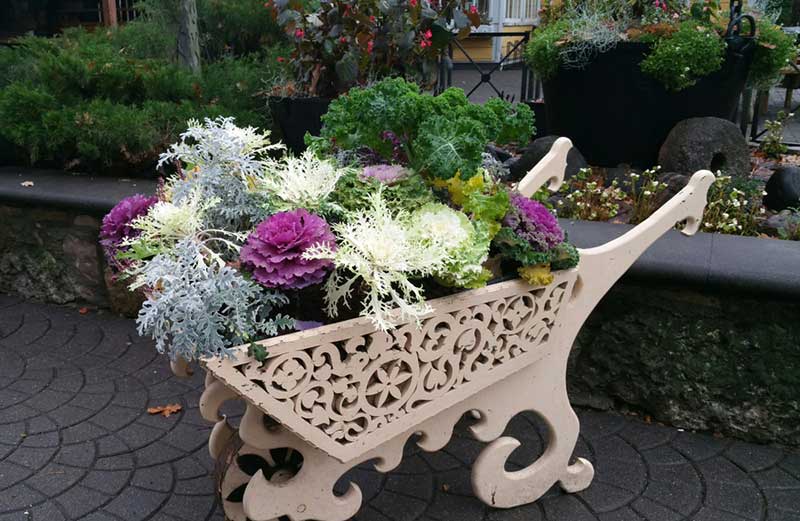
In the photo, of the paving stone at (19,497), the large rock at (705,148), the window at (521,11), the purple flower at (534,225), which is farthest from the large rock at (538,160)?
the window at (521,11)

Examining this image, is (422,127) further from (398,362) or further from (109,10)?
(109,10)

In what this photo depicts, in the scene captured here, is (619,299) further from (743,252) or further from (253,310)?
(253,310)

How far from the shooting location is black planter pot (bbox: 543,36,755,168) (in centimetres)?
400

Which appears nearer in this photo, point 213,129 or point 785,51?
point 213,129

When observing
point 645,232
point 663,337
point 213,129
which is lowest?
point 663,337

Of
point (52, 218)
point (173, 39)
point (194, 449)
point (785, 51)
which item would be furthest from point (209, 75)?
point (785, 51)

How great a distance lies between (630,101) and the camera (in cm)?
410

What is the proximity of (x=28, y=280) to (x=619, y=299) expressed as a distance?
3163 millimetres

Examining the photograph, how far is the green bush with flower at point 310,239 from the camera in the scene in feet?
5.07

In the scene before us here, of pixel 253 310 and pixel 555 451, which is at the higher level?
pixel 253 310

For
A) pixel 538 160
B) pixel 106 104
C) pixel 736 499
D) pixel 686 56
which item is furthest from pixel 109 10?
pixel 736 499

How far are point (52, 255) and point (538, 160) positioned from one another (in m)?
2.67

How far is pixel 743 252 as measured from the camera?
266cm

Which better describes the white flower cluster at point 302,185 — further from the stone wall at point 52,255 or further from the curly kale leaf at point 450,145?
the stone wall at point 52,255
